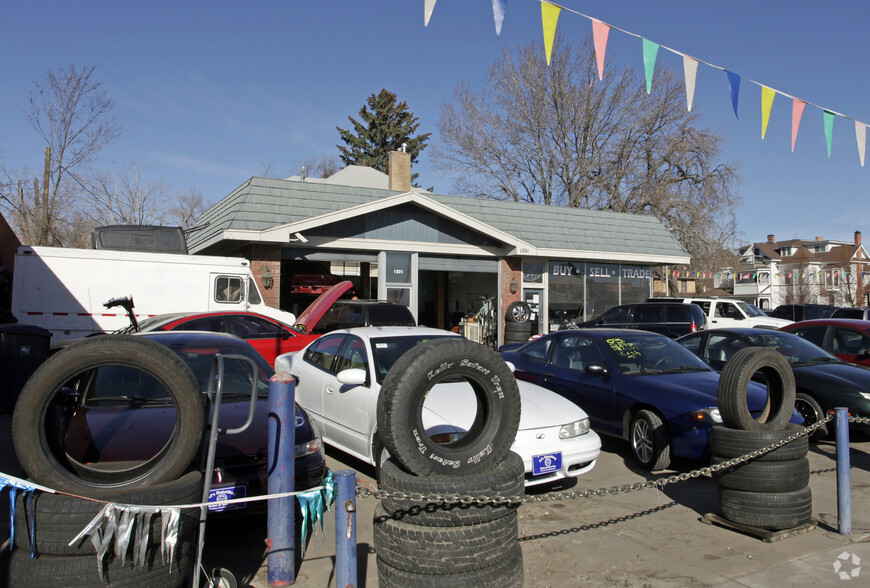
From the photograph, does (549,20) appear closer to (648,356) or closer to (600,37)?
(600,37)

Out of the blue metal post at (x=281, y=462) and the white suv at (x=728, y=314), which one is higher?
the white suv at (x=728, y=314)

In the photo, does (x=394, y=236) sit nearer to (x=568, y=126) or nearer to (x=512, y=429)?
(x=512, y=429)

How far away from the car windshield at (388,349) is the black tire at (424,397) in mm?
2654

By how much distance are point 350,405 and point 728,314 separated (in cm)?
1632

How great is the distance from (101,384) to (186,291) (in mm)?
8747

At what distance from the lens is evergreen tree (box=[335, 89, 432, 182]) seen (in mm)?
54656

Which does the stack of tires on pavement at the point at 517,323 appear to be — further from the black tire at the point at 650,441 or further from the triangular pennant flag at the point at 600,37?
the black tire at the point at 650,441

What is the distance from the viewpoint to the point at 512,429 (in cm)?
342

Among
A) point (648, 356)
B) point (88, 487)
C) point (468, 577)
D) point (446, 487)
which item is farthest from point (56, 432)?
point (648, 356)

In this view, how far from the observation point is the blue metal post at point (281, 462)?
3.65m

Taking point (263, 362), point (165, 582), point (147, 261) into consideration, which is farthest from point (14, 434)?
point (147, 261)

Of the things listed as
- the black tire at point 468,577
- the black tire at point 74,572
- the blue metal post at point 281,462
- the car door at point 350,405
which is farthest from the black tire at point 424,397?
the car door at point 350,405

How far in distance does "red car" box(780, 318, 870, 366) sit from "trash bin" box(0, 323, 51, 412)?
1162 centimetres

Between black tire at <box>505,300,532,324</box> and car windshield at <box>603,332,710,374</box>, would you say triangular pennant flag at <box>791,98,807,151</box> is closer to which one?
car windshield at <box>603,332,710,374</box>
